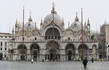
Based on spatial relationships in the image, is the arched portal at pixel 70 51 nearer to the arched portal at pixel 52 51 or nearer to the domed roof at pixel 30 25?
the arched portal at pixel 52 51

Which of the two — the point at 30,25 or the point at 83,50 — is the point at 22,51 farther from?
the point at 83,50

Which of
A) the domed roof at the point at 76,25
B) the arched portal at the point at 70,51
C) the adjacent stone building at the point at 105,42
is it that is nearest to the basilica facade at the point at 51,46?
the arched portal at the point at 70,51

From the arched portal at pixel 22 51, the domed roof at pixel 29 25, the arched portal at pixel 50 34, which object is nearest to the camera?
the arched portal at pixel 22 51

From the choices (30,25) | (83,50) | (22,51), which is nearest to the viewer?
(22,51)

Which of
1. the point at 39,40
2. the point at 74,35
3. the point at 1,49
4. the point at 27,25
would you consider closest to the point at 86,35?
the point at 74,35

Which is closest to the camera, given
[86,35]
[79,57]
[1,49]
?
[79,57]

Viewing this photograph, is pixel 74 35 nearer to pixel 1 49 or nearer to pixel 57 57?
pixel 57 57

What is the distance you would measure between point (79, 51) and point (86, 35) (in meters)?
8.00

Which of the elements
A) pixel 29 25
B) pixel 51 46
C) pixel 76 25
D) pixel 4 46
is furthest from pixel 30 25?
pixel 4 46

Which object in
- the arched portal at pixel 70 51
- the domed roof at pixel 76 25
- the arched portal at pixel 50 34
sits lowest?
the arched portal at pixel 70 51

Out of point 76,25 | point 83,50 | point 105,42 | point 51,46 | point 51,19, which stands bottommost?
point 83,50

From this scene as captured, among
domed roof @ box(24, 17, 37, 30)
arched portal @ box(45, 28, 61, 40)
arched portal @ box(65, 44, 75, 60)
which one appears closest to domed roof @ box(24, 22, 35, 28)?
domed roof @ box(24, 17, 37, 30)

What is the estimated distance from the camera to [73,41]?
75.2 meters

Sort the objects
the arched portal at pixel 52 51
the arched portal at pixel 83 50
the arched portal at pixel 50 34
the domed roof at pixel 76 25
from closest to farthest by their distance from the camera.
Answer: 1. the arched portal at pixel 52 51
2. the arched portal at pixel 83 50
3. the arched portal at pixel 50 34
4. the domed roof at pixel 76 25
